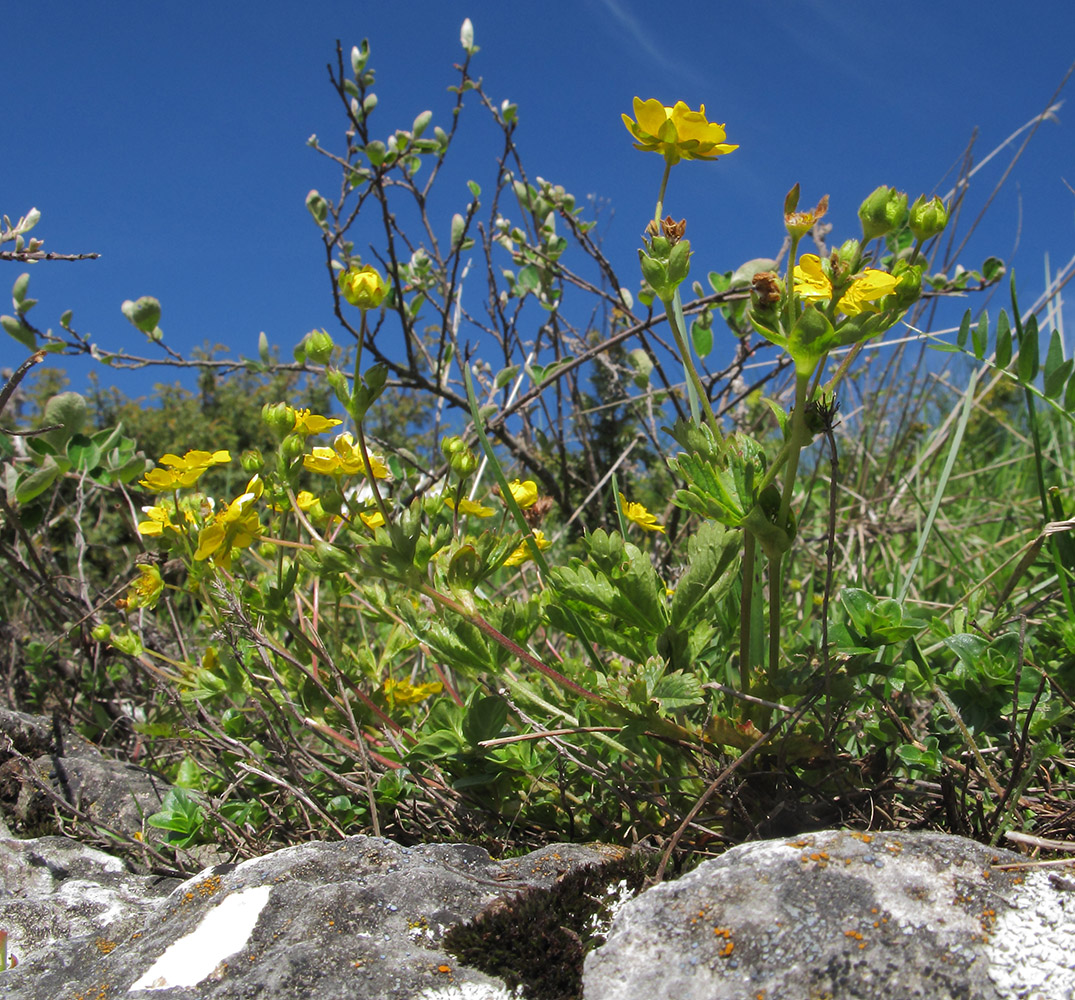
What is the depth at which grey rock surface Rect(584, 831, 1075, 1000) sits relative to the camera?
848 millimetres

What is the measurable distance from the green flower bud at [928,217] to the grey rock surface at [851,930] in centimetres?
Result: 74

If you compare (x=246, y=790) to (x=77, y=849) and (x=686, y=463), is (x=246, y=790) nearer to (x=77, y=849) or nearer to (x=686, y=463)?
(x=77, y=849)

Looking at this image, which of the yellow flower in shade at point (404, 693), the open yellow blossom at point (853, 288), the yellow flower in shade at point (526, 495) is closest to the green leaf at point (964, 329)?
the open yellow blossom at point (853, 288)

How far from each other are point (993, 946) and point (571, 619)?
0.72m

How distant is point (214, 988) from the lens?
98cm

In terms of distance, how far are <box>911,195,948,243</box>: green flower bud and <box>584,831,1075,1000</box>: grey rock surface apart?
0.74m

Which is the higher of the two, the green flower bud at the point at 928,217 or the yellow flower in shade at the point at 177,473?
the yellow flower in shade at the point at 177,473

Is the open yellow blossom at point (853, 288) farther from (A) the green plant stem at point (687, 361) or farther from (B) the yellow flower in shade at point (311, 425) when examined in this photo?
(B) the yellow flower in shade at point (311, 425)

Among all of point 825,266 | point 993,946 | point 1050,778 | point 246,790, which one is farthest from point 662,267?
point 246,790

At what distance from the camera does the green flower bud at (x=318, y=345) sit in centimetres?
137

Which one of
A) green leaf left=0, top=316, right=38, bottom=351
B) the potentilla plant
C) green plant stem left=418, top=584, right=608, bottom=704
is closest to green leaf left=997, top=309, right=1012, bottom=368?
the potentilla plant

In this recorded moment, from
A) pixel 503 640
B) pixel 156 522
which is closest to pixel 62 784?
pixel 156 522

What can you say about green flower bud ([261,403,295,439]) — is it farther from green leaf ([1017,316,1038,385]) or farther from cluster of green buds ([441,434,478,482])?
green leaf ([1017,316,1038,385])

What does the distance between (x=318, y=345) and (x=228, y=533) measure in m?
0.39
